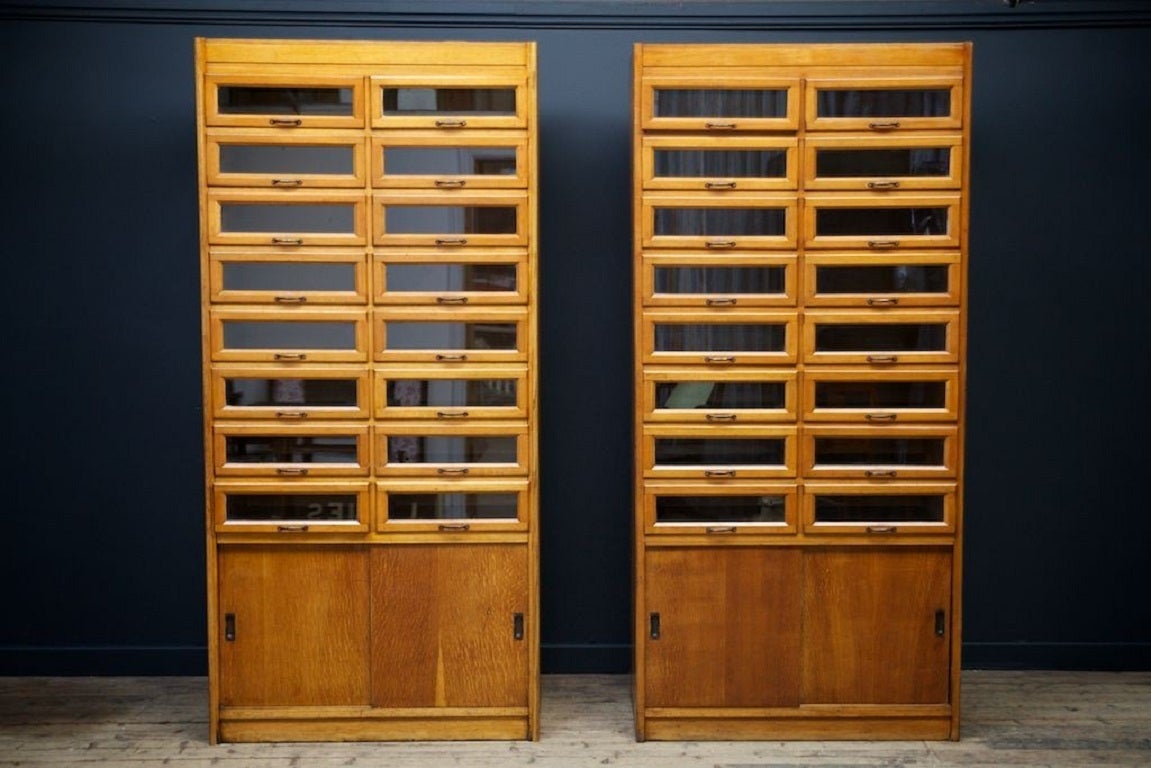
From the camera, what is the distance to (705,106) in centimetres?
356

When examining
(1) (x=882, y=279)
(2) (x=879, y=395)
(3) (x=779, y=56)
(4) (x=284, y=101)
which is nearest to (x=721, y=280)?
(1) (x=882, y=279)

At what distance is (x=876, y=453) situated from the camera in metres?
3.61

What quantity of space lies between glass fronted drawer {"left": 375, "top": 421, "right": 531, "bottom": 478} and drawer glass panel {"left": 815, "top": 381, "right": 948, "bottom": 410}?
1042 millimetres

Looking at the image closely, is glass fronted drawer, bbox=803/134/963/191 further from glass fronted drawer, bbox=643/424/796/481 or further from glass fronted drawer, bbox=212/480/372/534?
glass fronted drawer, bbox=212/480/372/534

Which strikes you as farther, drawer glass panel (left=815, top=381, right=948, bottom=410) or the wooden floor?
drawer glass panel (left=815, top=381, right=948, bottom=410)

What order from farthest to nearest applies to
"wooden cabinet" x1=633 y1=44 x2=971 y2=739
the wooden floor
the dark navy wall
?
the dark navy wall → "wooden cabinet" x1=633 y1=44 x2=971 y2=739 → the wooden floor

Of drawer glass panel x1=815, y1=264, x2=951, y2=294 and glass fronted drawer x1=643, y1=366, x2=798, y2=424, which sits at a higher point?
drawer glass panel x1=815, y1=264, x2=951, y2=294

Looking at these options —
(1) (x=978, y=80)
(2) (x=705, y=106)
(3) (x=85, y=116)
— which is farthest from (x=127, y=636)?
(1) (x=978, y=80)

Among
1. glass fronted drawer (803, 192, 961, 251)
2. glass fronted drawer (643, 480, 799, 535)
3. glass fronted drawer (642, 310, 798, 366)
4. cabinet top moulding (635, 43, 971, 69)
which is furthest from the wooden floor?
cabinet top moulding (635, 43, 971, 69)

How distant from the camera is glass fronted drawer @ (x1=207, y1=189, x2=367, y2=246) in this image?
3.52 meters

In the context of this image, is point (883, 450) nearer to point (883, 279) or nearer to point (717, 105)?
point (883, 279)

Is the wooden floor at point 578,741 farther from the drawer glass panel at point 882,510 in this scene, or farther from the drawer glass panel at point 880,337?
the drawer glass panel at point 880,337

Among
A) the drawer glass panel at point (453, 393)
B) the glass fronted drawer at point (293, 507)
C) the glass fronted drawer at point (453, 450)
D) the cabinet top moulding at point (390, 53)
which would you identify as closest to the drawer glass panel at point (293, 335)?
the drawer glass panel at point (453, 393)

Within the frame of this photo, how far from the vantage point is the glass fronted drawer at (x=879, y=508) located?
11.8 ft
